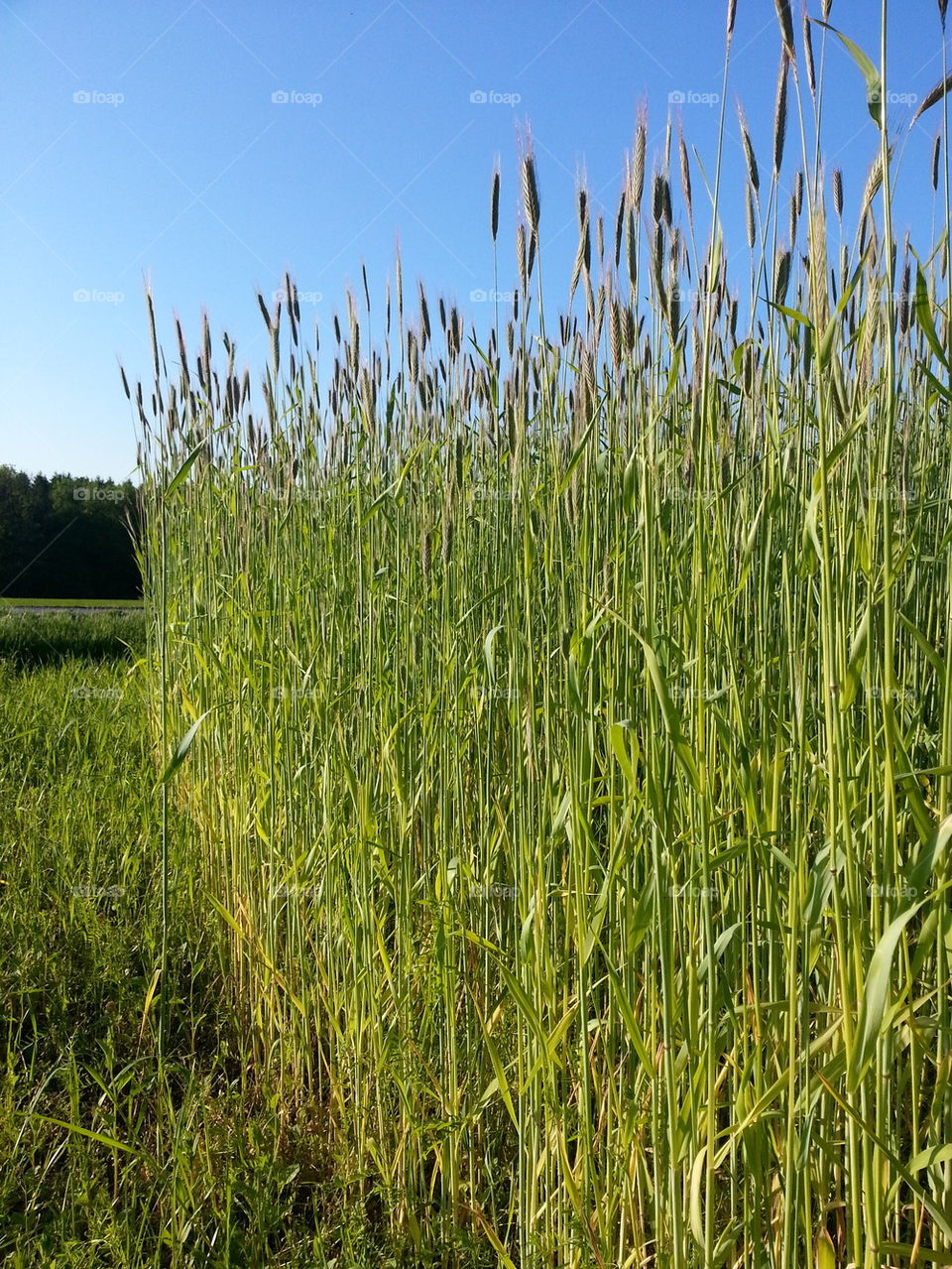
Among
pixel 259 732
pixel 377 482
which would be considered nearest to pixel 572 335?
pixel 377 482

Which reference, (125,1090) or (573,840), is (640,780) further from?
(125,1090)

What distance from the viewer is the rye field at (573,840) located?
74cm

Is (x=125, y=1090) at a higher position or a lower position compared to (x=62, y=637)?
lower

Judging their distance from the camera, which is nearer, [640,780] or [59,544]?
[640,780]

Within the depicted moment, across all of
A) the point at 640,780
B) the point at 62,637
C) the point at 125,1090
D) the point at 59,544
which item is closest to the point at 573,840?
the point at 640,780

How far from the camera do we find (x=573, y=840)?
0.89 metres

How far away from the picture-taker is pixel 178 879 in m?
2.00

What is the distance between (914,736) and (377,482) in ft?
2.89

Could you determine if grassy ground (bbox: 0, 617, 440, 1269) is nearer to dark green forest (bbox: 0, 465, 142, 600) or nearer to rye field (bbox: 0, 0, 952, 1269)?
rye field (bbox: 0, 0, 952, 1269)

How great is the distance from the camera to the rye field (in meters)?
0.74

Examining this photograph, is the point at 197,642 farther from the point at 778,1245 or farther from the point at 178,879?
the point at 778,1245

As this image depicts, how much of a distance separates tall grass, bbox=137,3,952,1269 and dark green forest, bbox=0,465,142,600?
9.72 meters

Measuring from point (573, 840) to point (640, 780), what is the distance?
162mm

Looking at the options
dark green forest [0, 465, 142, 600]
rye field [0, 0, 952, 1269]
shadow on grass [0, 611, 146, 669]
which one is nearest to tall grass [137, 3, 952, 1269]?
rye field [0, 0, 952, 1269]
